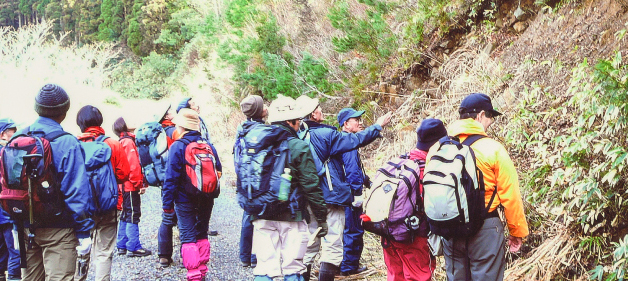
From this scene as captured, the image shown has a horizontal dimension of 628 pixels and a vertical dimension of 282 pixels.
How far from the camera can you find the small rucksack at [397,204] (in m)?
3.95

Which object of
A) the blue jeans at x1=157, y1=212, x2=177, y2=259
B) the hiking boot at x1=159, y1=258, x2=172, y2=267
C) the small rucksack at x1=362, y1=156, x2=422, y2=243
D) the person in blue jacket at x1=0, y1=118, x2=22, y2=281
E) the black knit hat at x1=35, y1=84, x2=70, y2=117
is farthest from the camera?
the hiking boot at x1=159, y1=258, x2=172, y2=267

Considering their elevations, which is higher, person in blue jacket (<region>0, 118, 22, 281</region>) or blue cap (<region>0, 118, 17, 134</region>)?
blue cap (<region>0, 118, 17, 134</region>)

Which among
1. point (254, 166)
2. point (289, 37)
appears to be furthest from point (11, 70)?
point (254, 166)

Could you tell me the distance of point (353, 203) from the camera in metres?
5.45

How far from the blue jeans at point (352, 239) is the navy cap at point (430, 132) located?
178 centimetres

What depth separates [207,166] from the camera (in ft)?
16.8

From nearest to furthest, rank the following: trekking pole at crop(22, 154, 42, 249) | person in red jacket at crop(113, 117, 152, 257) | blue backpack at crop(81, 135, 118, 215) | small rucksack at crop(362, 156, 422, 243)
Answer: trekking pole at crop(22, 154, 42, 249) < small rucksack at crop(362, 156, 422, 243) < blue backpack at crop(81, 135, 118, 215) < person in red jacket at crop(113, 117, 152, 257)

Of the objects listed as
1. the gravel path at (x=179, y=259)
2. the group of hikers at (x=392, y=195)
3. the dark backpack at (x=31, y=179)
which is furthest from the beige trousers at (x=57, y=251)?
the gravel path at (x=179, y=259)

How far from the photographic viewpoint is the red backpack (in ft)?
16.6

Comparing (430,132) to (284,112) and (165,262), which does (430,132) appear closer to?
(284,112)

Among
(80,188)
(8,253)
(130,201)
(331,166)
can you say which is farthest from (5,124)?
(331,166)

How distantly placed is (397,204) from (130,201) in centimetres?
400

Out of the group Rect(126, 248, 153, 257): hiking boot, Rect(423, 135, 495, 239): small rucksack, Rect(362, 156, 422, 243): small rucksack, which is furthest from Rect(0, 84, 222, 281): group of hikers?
Rect(423, 135, 495, 239): small rucksack

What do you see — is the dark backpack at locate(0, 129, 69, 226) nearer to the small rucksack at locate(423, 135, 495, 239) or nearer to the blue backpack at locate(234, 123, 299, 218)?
the blue backpack at locate(234, 123, 299, 218)
